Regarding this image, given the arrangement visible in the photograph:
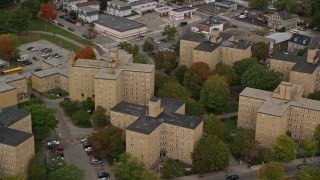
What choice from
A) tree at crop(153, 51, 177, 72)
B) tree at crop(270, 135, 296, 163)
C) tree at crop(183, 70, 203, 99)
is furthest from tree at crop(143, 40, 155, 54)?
tree at crop(270, 135, 296, 163)

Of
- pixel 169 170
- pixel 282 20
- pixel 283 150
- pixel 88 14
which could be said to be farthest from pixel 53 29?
pixel 283 150

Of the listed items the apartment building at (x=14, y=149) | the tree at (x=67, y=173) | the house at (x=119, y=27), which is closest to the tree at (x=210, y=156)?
the tree at (x=67, y=173)

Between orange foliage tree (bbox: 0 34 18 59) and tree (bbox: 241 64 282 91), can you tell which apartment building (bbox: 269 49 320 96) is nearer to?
tree (bbox: 241 64 282 91)

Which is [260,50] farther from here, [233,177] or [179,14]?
[233,177]

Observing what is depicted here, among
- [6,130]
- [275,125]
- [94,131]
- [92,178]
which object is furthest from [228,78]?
[6,130]

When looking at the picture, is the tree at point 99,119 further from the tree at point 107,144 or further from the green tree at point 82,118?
the tree at point 107,144
